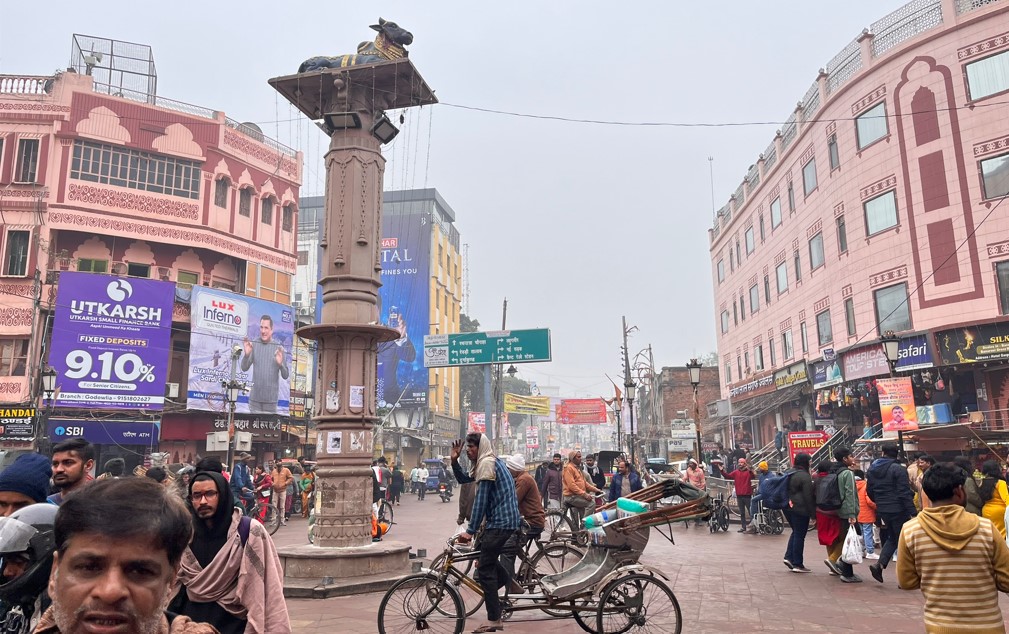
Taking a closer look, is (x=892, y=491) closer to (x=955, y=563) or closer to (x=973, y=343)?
(x=955, y=563)

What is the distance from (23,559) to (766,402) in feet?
106

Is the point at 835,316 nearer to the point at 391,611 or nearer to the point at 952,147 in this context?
the point at 952,147

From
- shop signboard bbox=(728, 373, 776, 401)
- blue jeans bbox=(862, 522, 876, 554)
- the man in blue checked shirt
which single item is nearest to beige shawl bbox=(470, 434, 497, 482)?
the man in blue checked shirt

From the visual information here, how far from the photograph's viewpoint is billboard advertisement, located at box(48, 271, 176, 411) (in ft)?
84.0

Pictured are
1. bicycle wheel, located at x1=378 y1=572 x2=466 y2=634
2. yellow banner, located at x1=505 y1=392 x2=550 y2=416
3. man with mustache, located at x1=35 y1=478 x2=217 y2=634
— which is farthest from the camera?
yellow banner, located at x1=505 y1=392 x2=550 y2=416

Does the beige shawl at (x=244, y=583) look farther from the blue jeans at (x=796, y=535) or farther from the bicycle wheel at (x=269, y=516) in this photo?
the bicycle wheel at (x=269, y=516)

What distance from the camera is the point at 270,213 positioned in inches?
1362

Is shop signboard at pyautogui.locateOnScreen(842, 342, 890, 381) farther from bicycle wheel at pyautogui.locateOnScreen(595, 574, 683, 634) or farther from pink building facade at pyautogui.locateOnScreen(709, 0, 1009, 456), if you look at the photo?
bicycle wheel at pyautogui.locateOnScreen(595, 574, 683, 634)

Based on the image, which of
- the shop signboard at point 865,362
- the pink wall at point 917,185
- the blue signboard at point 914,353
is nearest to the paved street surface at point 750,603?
the blue signboard at point 914,353

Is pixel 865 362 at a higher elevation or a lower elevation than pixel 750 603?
higher

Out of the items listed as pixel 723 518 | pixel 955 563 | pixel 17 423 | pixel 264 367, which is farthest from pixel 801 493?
pixel 264 367

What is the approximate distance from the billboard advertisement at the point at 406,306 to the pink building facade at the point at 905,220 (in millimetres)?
32140

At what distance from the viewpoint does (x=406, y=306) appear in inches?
2272

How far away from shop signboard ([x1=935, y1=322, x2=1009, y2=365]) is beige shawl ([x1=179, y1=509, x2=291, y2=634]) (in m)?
22.0
